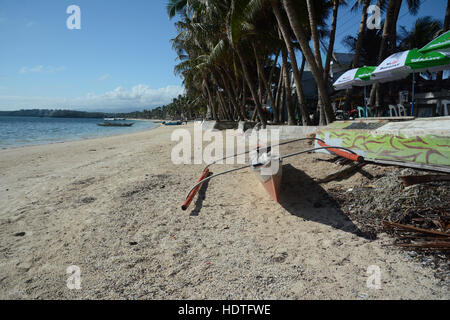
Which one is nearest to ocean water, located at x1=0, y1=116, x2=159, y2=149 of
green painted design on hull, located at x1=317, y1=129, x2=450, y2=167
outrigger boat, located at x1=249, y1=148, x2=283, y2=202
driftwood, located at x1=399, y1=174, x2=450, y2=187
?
outrigger boat, located at x1=249, y1=148, x2=283, y2=202

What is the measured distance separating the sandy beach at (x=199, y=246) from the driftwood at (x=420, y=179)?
35.6 inches

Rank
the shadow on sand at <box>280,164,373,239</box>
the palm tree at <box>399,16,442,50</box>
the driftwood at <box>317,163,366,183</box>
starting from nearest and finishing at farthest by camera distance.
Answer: the shadow on sand at <box>280,164,373,239</box>
the driftwood at <box>317,163,366,183</box>
the palm tree at <box>399,16,442,50</box>

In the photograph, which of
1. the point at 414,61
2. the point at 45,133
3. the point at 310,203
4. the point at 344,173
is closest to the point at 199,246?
the point at 310,203

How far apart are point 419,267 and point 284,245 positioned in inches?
63.2

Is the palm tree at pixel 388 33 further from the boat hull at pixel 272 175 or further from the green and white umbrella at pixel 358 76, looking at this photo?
the boat hull at pixel 272 175

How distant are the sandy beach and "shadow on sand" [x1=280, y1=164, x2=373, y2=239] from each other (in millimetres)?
22

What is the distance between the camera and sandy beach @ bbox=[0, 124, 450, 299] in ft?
9.02

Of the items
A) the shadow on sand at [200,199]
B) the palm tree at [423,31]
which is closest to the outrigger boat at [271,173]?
the shadow on sand at [200,199]

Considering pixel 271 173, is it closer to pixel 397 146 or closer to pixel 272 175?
pixel 272 175

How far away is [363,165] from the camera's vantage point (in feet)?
17.8

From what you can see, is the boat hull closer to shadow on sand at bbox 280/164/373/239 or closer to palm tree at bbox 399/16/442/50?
shadow on sand at bbox 280/164/373/239

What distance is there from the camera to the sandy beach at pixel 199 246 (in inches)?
108

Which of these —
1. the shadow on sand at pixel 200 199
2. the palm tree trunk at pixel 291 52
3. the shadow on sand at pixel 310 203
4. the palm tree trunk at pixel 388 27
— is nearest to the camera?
the shadow on sand at pixel 310 203

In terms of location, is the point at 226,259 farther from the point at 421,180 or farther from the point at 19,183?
the point at 19,183
